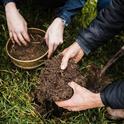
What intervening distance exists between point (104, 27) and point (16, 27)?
595 mm

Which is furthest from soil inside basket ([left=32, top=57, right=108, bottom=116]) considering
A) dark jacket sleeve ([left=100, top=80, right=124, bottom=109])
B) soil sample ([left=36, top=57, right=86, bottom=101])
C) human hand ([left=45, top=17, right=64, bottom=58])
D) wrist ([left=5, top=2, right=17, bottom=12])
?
wrist ([left=5, top=2, right=17, bottom=12])

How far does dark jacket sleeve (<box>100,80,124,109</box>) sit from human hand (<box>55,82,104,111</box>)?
0.16 feet

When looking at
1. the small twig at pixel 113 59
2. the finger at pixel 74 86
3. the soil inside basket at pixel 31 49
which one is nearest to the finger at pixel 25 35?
the soil inside basket at pixel 31 49

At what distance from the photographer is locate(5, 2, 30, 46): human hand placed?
8.71 ft

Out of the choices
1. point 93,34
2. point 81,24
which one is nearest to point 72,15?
point 81,24

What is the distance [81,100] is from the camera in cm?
236

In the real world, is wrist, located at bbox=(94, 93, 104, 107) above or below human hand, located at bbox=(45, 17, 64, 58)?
below

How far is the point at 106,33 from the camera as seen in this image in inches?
101

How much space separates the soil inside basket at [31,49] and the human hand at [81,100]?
50cm

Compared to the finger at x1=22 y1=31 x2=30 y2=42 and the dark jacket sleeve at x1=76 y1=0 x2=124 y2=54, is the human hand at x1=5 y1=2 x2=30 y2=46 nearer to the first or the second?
the finger at x1=22 y1=31 x2=30 y2=42

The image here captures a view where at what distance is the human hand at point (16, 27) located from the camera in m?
2.65

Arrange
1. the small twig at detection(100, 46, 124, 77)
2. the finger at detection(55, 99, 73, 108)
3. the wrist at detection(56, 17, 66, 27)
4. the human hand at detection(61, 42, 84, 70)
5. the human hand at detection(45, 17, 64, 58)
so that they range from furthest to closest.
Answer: the small twig at detection(100, 46, 124, 77) < the wrist at detection(56, 17, 66, 27) < the human hand at detection(45, 17, 64, 58) < the human hand at detection(61, 42, 84, 70) < the finger at detection(55, 99, 73, 108)

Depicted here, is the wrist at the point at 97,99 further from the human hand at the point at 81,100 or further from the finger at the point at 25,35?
the finger at the point at 25,35

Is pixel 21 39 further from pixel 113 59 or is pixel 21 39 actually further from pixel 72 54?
pixel 113 59
